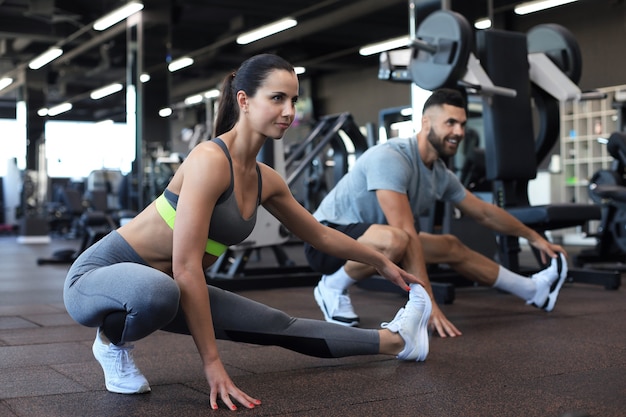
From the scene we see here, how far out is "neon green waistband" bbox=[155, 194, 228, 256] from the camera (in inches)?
71.1

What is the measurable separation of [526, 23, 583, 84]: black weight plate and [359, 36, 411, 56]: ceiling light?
232 inches

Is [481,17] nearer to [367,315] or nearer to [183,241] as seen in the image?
[367,315]

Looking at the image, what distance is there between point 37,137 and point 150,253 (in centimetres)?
1123

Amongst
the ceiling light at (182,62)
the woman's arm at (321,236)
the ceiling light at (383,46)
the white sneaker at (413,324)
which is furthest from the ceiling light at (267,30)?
the woman's arm at (321,236)

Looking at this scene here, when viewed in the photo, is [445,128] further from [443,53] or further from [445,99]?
[443,53]

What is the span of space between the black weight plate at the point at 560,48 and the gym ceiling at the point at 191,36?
5.24 meters

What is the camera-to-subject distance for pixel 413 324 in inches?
86.5

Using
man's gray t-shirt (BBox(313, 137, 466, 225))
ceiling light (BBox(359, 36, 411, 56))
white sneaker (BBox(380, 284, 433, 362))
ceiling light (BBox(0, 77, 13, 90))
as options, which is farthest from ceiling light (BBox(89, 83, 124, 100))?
white sneaker (BBox(380, 284, 433, 362))

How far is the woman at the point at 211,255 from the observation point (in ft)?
5.52

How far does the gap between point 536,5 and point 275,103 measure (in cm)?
861

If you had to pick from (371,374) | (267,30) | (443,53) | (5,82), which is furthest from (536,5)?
(5,82)

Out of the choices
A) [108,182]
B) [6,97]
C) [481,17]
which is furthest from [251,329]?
[6,97]

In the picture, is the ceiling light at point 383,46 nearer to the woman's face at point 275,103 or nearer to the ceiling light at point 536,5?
the ceiling light at point 536,5

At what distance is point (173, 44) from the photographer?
12.9m
